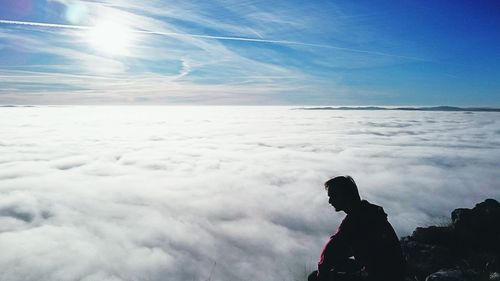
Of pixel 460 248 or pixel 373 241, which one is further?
pixel 460 248

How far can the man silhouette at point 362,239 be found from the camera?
3.72 m

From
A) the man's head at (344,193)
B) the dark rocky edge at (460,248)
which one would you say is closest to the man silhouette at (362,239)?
the man's head at (344,193)

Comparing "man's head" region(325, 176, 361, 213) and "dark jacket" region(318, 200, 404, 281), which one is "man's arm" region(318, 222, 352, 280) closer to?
"dark jacket" region(318, 200, 404, 281)

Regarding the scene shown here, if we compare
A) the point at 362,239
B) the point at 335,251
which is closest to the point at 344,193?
the point at 362,239

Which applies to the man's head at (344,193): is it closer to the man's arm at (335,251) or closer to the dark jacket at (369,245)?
the dark jacket at (369,245)

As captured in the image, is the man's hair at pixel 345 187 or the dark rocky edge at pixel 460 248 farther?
the dark rocky edge at pixel 460 248

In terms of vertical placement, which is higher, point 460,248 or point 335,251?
point 335,251

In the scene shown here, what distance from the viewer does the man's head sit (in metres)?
3.74

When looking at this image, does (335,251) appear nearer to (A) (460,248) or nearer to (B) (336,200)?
(B) (336,200)

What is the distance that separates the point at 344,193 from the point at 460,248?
38.1 ft

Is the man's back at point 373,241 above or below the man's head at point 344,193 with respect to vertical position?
below

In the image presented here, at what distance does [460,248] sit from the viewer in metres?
12.9

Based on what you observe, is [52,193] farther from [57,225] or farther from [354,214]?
[354,214]

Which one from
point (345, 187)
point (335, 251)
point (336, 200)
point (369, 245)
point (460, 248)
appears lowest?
point (460, 248)
